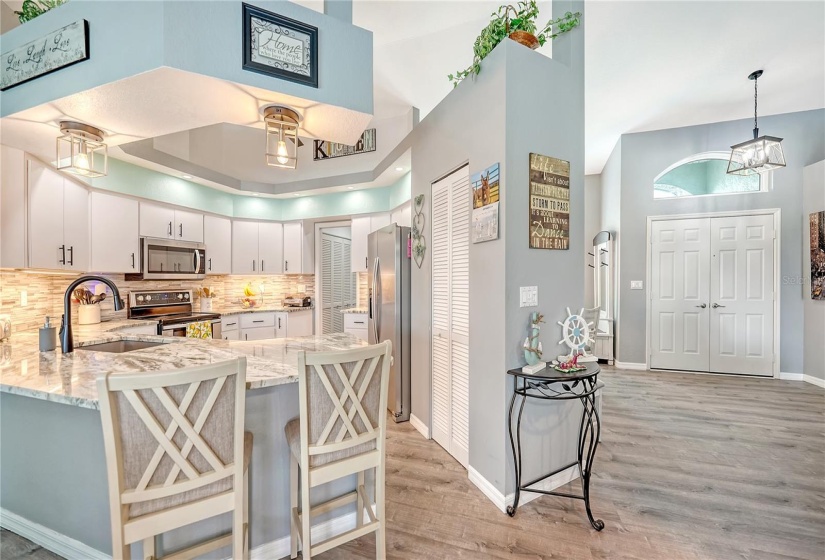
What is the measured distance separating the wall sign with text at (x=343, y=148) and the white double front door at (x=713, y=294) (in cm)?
431

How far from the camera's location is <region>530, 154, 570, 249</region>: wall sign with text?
2102mm

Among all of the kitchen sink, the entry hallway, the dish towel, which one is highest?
the kitchen sink

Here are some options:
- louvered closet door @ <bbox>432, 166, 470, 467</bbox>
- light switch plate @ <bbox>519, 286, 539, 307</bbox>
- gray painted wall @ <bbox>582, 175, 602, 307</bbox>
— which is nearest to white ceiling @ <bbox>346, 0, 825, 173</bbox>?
louvered closet door @ <bbox>432, 166, 470, 467</bbox>

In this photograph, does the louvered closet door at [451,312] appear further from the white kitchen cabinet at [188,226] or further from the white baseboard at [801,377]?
the white baseboard at [801,377]

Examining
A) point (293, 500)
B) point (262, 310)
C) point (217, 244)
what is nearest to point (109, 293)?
point (217, 244)

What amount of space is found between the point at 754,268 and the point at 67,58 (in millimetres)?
7016

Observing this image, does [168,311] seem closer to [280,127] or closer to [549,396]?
[280,127]

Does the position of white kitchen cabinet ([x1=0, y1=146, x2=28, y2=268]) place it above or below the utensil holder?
above

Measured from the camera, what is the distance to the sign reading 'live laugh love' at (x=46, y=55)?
168cm

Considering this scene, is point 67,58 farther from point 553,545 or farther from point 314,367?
point 553,545

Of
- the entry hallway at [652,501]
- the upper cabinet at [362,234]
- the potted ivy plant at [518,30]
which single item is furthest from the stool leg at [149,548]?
the upper cabinet at [362,234]

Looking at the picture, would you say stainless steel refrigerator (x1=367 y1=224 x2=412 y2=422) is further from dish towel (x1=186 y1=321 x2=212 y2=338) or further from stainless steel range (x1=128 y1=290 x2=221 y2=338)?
stainless steel range (x1=128 y1=290 x2=221 y2=338)

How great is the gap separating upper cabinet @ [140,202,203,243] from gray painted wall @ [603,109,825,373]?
6.10 meters

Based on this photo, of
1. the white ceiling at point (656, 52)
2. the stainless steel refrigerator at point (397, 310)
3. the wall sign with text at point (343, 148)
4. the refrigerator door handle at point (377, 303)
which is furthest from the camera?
the wall sign with text at point (343, 148)
